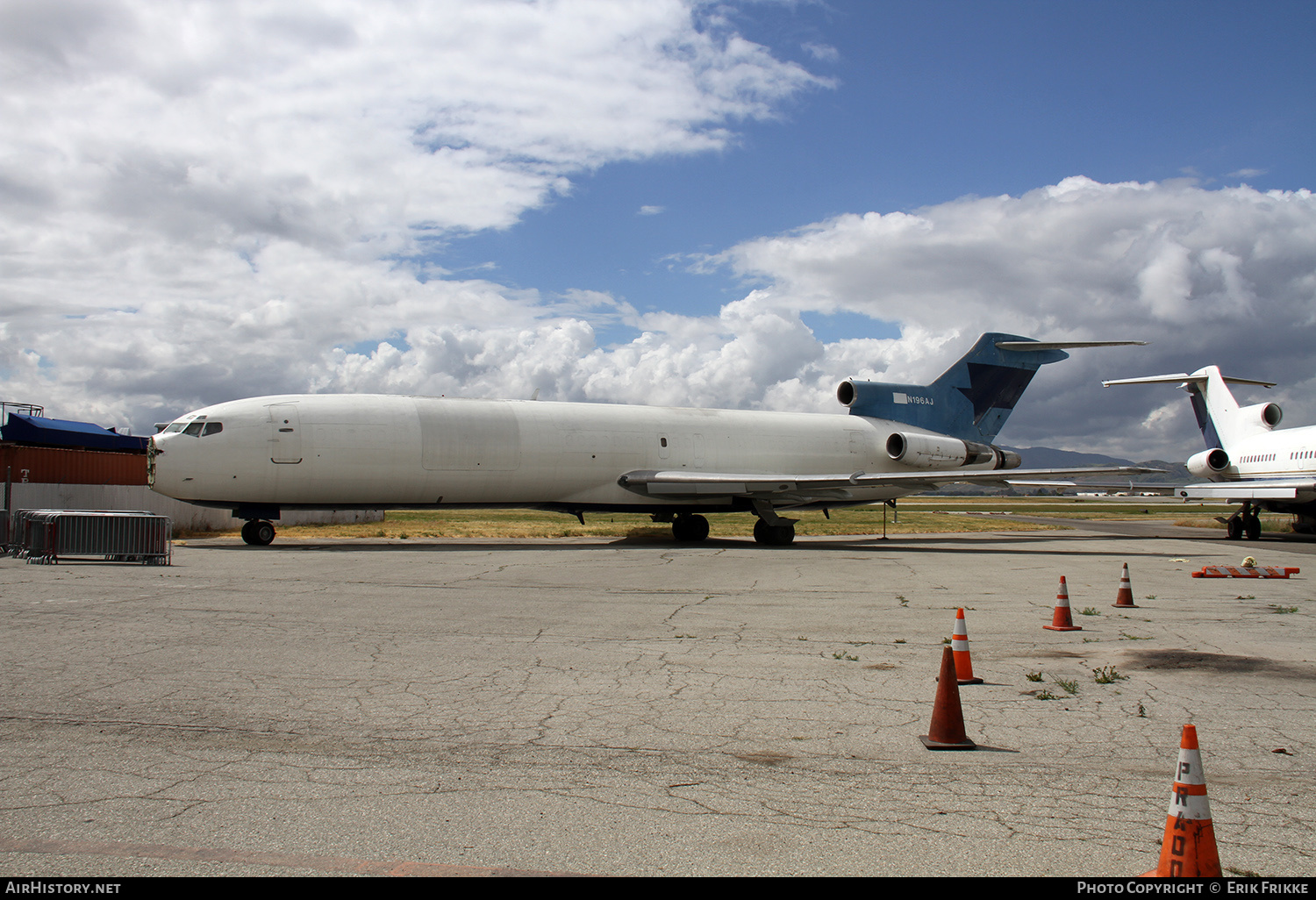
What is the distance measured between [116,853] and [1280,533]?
4106cm

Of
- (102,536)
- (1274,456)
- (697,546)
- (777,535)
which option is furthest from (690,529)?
(1274,456)

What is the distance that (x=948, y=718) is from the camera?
5094mm

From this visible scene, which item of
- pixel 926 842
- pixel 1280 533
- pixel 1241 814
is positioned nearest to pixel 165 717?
pixel 926 842

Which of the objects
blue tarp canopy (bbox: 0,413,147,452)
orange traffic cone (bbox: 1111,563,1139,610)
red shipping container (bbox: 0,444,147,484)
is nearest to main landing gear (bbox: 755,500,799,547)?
orange traffic cone (bbox: 1111,563,1139,610)

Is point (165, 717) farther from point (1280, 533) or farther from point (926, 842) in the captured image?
point (1280, 533)

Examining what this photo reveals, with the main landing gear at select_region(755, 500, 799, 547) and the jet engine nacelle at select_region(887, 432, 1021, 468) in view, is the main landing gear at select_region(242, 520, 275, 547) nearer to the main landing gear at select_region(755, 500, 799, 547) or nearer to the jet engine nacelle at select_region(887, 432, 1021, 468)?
the main landing gear at select_region(755, 500, 799, 547)

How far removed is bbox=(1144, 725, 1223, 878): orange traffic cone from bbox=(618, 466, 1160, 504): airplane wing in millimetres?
19488

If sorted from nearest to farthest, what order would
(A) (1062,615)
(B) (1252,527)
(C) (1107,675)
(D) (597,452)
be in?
(C) (1107,675) → (A) (1062,615) → (D) (597,452) → (B) (1252,527)

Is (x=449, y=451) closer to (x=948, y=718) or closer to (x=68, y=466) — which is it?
(x=68, y=466)

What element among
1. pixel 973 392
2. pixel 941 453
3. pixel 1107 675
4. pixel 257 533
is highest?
pixel 973 392

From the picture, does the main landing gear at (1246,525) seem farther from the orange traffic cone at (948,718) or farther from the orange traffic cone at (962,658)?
the orange traffic cone at (948,718)

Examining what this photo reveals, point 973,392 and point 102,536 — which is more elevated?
point 973,392

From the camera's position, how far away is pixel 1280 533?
112 ft

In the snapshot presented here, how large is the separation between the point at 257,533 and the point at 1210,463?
3199 cm
